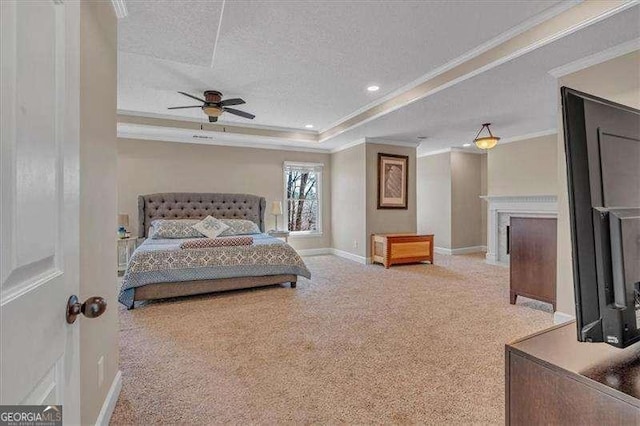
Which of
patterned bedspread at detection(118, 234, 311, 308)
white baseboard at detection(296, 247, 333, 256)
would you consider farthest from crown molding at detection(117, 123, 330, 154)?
patterned bedspread at detection(118, 234, 311, 308)

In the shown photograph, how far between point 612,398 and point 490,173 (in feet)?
20.9

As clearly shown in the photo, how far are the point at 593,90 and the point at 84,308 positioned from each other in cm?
375

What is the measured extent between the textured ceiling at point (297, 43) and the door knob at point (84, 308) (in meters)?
2.01

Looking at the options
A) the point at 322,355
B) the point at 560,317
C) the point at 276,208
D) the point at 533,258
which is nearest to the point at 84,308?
the point at 322,355

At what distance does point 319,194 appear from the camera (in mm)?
7062

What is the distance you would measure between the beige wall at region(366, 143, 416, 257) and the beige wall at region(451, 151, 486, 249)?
4.23ft

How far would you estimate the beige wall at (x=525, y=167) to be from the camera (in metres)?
5.23

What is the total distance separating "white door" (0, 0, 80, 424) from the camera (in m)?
0.51

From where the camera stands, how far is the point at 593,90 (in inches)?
104

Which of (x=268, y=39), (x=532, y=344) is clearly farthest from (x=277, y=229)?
(x=532, y=344)

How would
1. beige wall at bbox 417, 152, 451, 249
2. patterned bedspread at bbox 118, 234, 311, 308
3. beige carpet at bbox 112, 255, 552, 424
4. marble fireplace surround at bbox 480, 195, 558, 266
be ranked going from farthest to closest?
beige wall at bbox 417, 152, 451, 249
marble fireplace surround at bbox 480, 195, 558, 266
patterned bedspread at bbox 118, 234, 311, 308
beige carpet at bbox 112, 255, 552, 424

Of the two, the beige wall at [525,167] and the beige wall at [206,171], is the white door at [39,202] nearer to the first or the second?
the beige wall at [206,171]

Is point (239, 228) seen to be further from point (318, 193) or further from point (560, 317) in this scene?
point (560, 317)

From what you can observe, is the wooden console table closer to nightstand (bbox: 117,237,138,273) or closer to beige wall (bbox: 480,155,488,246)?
beige wall (bbox: 480,155,488,246)
